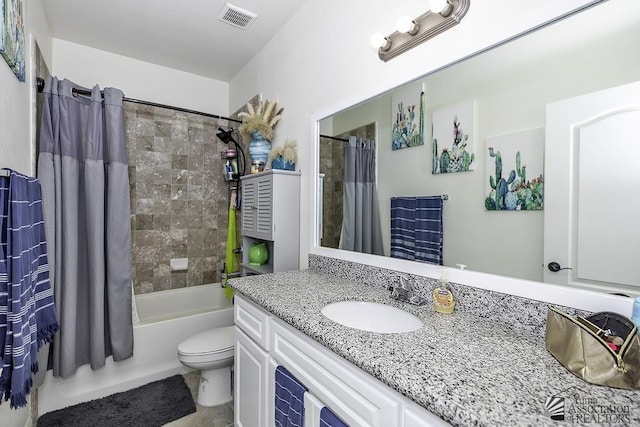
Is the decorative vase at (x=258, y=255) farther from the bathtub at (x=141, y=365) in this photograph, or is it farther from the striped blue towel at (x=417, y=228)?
the striped blue towel at (x=417, y=228)

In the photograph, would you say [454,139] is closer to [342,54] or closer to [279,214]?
[342,54]

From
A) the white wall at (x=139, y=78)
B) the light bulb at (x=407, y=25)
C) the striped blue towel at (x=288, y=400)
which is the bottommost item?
the striped blue towel at (x=288, y=400)

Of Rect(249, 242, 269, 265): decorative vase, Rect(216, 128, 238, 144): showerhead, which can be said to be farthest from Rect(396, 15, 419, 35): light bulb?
Rect(216, 128, 238, 144): showerhead

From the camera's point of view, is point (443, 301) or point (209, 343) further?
point (209, 343)

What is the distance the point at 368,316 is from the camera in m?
1.23

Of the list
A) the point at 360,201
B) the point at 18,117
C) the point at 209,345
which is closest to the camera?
the point at 18,117

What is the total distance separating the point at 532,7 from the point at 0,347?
6.76 feet

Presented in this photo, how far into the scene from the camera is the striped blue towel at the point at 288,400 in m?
0.99

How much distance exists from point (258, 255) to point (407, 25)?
5.33 feet

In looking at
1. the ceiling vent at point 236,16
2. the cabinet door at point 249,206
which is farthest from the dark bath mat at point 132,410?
the ceiling vent at point 236,16

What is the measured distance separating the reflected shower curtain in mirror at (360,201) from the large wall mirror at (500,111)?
0.15ft

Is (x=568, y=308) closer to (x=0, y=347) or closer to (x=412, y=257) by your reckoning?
(x=412, y=257)

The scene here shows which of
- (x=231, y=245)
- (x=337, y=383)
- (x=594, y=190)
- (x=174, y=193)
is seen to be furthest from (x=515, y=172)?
(x=174, y=193)

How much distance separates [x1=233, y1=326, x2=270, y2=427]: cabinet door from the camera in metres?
1.26
